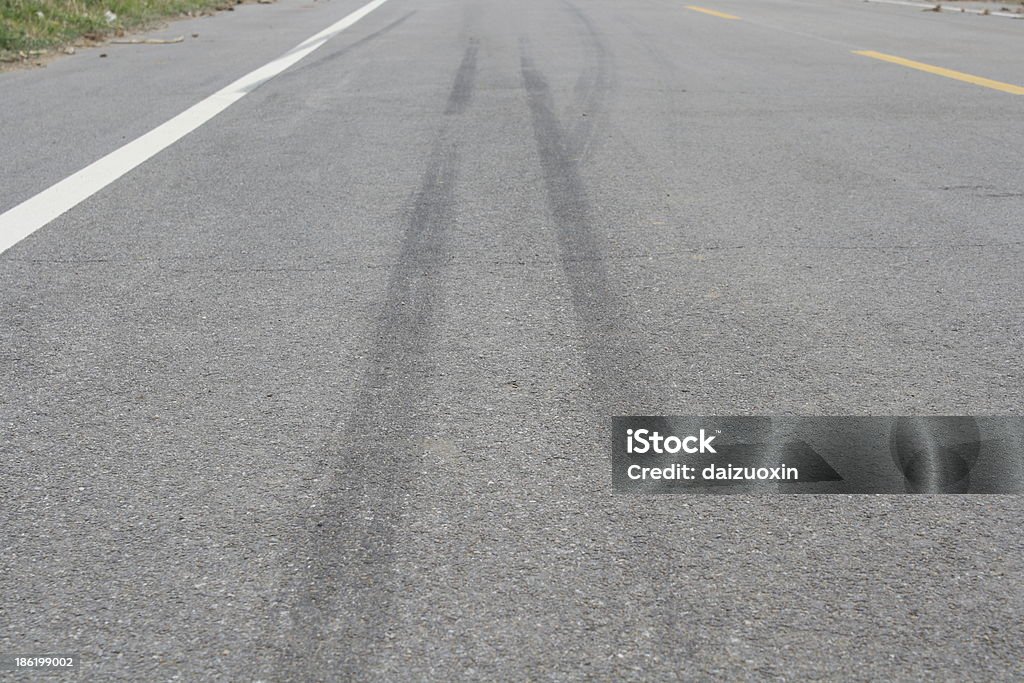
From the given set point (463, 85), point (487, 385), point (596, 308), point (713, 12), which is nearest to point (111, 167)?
point (596, 308)

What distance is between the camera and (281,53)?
478 inches

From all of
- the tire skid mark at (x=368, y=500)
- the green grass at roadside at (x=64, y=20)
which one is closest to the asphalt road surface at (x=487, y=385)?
the tire skid mark at (x=368, y=500)

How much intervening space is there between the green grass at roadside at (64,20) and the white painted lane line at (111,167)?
12.2ft

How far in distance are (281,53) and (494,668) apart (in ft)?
35.9

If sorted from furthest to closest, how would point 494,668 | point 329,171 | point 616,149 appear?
1. point 616,149
2. point 329,171
3. point 494,668

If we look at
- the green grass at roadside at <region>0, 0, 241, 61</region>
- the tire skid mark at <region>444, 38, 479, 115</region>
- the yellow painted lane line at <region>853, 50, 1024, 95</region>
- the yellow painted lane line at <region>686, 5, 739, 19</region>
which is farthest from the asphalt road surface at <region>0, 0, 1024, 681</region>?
A: the yellow painted lane line at <region>686, 5, 739, 19</region>

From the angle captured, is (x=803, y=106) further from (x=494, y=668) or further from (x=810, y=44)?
(x=494, y=668)

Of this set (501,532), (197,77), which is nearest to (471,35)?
(197,77)

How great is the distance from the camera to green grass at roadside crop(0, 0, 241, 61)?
12.7 meters

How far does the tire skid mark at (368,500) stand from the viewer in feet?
7.07

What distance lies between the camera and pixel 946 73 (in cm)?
1070

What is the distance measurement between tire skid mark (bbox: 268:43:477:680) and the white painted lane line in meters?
1.85

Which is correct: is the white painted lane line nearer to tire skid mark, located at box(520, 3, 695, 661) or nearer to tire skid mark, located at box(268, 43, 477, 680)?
tire skid mark, located at box(268, 43, 477, 680)

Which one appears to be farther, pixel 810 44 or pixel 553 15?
pixel 553 15
